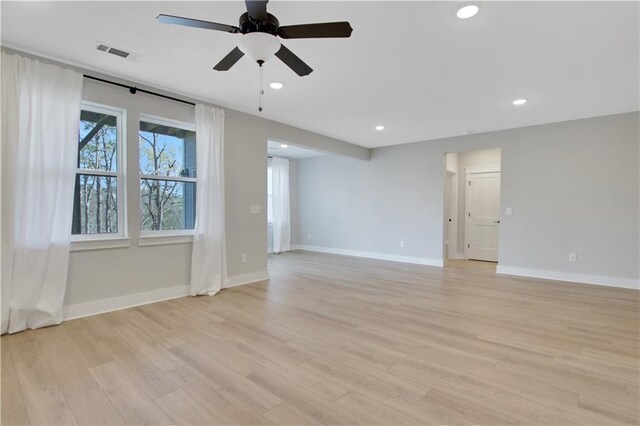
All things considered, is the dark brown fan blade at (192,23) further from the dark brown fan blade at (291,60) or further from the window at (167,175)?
the window at (167,175)

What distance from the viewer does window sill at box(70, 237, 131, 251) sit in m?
3.14

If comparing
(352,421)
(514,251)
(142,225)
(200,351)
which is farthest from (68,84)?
(514,251)

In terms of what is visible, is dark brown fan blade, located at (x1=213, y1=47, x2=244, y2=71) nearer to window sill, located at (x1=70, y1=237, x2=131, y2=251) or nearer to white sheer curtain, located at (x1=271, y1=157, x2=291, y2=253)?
window sill, located at (x1=70, y1=237, x2=131, y2=251)

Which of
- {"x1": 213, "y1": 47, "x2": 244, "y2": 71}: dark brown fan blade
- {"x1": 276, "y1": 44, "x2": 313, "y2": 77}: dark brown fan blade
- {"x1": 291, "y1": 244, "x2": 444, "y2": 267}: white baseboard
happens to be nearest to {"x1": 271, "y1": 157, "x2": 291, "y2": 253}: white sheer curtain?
{"x1": 291, "y1": 244, "x2": 444, "y2": 267}: white baseboard

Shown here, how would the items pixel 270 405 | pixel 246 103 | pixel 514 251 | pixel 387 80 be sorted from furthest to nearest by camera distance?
pixel 514 251
pixel 246 103
pixel 387 80
pixel 270 405

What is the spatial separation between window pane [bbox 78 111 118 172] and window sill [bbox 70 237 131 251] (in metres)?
0.78

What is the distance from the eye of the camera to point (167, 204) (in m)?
3.97

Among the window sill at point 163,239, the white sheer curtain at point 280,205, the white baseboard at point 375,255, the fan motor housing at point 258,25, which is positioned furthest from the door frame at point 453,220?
the fan motor housing at point 258,25

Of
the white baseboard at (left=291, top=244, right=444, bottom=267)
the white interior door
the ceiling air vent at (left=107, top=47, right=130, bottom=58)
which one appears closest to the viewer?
the ceiling air vent at (left=107, top=47, right=130, bottom=58)

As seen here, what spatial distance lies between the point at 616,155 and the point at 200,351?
6145 mm

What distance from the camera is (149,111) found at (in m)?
3.66

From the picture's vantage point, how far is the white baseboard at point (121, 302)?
312 centimetres

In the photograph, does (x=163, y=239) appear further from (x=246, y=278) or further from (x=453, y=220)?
(x=453, y=220)

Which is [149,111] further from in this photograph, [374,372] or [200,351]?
[374,372]
